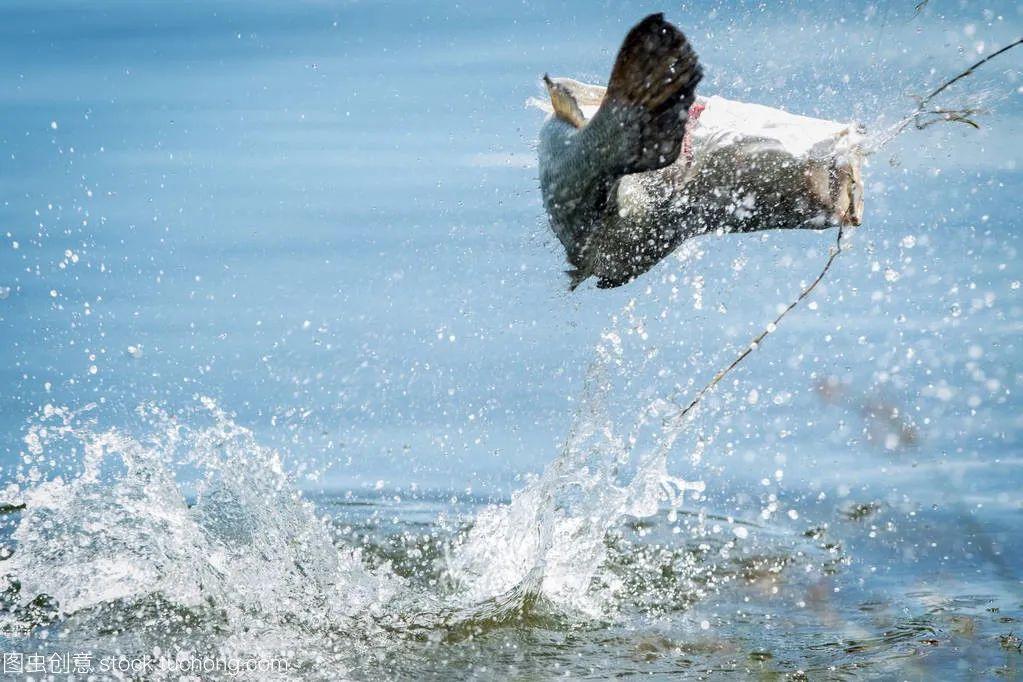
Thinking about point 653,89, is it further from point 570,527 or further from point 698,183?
point 570,527

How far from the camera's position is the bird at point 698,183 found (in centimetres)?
519

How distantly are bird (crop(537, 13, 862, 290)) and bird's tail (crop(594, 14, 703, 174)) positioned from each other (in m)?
0.33

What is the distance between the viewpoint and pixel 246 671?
5168 millimetres

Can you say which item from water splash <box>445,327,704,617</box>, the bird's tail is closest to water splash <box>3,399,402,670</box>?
water splash <box>445,327,704,617</box>

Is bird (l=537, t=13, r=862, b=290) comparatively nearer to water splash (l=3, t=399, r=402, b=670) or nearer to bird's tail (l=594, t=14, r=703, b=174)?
bird's tail (l=594, t=14, r=703, b=174)

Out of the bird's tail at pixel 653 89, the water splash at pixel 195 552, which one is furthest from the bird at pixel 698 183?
the water splash at pixel 195 552

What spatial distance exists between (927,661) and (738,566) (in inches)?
68.6

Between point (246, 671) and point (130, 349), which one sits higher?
point (130, 349)

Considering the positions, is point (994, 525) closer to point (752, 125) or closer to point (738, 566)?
point (738, 566)

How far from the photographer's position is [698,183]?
Result: 5301mm

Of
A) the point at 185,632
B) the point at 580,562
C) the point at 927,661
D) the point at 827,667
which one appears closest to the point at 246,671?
the point at 185,632

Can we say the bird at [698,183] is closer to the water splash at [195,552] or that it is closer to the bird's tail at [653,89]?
the bird's tail at [653,89]

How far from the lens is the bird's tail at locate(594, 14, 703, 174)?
4438 mm

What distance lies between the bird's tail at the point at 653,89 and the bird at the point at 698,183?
1.09ft
